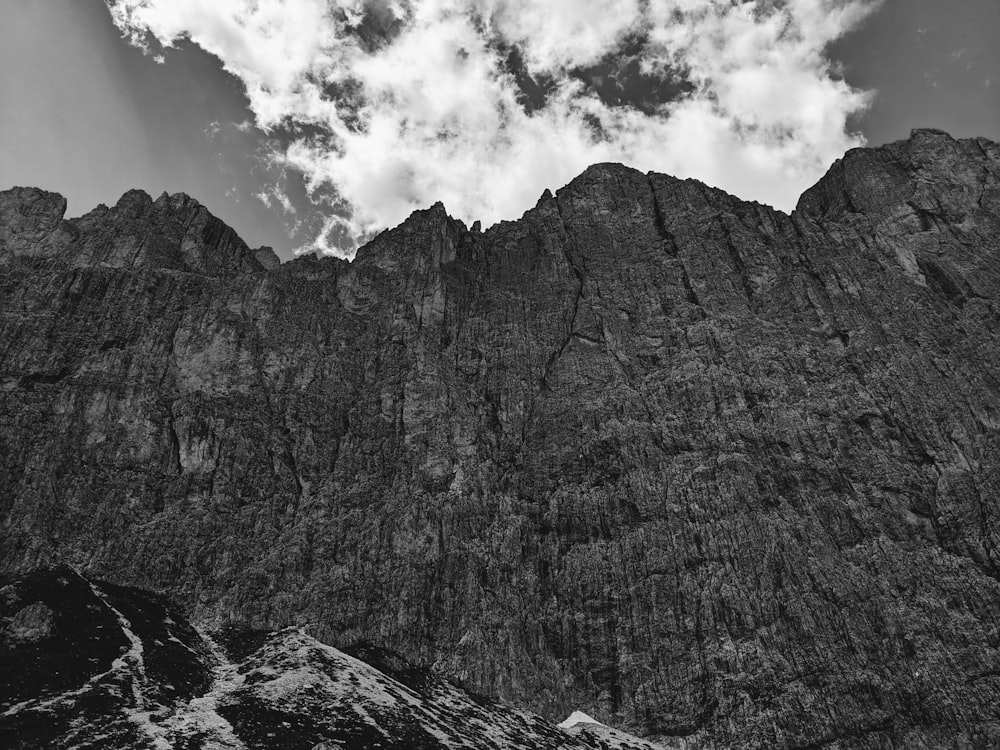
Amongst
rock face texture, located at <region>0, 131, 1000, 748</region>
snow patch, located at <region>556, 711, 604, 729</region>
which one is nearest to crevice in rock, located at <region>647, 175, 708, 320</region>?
rock face texture, located at <region>0, 131, 1000, 748</region>

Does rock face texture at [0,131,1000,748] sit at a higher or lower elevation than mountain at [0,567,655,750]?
higher

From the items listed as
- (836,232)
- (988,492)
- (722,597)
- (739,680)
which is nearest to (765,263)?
(836,232)

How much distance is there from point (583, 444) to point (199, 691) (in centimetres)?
5885

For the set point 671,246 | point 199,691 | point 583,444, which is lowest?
point 199,691

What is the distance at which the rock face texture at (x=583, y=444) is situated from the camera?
7806cm

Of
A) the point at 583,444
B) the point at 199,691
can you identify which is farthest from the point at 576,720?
the point at 583,444

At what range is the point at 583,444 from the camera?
10225cm

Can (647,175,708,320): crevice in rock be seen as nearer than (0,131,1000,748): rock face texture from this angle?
No

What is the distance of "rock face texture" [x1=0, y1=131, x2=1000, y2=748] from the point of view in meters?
78.1

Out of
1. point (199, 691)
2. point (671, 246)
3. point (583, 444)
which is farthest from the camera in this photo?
point (671, 246)

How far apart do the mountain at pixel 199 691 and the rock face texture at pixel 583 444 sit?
4.32 meters

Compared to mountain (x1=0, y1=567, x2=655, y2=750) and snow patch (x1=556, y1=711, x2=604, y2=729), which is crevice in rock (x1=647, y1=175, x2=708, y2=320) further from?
mountain (x1=0, y1=567, x2=655, y2=750)

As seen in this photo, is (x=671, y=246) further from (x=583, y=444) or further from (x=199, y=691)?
(x=199, y=691)

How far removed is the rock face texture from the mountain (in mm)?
4320
